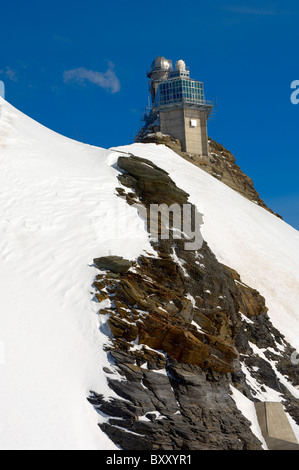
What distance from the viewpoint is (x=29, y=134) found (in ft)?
115

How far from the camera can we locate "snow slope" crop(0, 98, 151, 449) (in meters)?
15.3

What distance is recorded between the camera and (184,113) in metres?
64.3

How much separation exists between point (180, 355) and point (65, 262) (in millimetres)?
5955

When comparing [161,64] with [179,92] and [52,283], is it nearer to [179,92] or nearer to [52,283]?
[179,92]

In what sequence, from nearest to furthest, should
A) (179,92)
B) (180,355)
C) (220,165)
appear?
(180,355), (220,165), (179,92)

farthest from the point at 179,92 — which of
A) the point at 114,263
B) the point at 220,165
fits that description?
the point at 114,263

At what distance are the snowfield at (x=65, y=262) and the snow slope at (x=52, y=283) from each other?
0.12 feet

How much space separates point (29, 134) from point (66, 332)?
1978 cm

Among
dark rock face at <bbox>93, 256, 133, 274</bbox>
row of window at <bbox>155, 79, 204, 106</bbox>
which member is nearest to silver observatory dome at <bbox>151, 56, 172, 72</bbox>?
row of window at <bbox>155, 79, 204, 106</bbox>

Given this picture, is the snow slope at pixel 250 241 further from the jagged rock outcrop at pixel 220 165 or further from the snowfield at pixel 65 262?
the jagged rock outcrop at pixel 220 165
